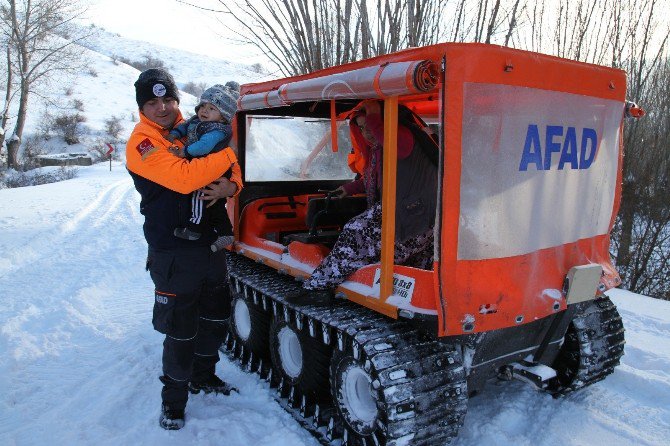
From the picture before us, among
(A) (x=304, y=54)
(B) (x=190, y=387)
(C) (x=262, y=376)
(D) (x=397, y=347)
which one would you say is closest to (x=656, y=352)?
(D) (x=397, y=347)

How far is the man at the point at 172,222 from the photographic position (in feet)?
10.3

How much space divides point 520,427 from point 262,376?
202 centimetres

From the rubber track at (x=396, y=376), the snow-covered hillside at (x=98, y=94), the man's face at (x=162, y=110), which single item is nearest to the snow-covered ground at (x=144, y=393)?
the rubber track at (x=396, y=376)

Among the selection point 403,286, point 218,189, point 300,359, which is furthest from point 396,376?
point 218,189

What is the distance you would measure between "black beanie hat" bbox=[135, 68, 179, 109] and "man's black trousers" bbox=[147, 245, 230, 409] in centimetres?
96

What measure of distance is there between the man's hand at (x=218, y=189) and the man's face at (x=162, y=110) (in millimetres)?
503

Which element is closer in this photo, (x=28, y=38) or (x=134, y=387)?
(x=134, y=387)

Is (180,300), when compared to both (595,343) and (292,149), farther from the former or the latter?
(595,343)

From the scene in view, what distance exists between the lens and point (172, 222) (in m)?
3.32

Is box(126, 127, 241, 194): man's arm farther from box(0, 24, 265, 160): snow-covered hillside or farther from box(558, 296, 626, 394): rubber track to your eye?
box(0, 24, 265, 160): snow-covered hillside

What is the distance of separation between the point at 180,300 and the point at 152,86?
1.36 metres

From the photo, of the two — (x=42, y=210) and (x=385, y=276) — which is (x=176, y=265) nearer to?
(x=385, y=276)

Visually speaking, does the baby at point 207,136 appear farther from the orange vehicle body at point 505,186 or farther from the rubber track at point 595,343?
the rubber track at point 595,343

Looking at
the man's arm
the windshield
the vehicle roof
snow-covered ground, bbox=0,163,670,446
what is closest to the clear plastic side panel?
the vehicle roof
